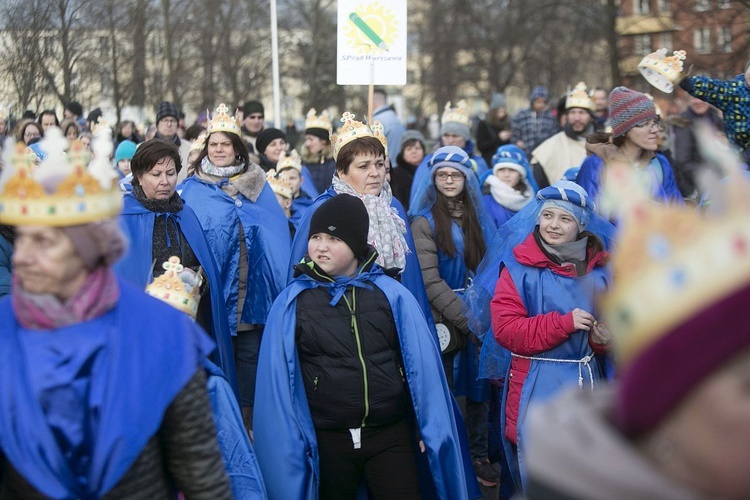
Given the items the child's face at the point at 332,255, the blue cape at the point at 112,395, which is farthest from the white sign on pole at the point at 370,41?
the blue cape at the point at 112,395

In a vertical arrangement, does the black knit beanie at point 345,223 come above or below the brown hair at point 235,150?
below

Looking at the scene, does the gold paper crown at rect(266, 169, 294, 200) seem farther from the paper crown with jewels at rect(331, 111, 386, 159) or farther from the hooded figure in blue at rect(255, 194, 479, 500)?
the hooded figure in blue at rect(255, 194, 479, 500)

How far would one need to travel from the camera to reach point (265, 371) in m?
4.98

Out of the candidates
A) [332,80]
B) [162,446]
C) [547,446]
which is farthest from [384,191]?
[332,80]

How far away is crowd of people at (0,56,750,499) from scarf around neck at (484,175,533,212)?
0.09 ft

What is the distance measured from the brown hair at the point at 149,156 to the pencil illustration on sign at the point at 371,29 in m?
3.46

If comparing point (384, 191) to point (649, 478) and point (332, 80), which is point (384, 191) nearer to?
point (649, 478)

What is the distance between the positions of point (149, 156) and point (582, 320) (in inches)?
111

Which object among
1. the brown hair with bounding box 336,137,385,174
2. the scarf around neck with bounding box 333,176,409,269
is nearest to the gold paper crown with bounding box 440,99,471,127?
the brown hair with bounding box 336,137,385,174

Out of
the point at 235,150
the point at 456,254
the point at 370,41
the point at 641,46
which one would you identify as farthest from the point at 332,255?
the point at 641,46

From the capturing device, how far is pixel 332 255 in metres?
5.12

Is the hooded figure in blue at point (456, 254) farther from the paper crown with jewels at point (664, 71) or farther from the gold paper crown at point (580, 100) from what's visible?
the gold paper crown at point (580, 100)

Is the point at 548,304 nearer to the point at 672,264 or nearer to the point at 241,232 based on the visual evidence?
the point at 241,232

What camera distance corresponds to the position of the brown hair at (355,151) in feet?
21.9
